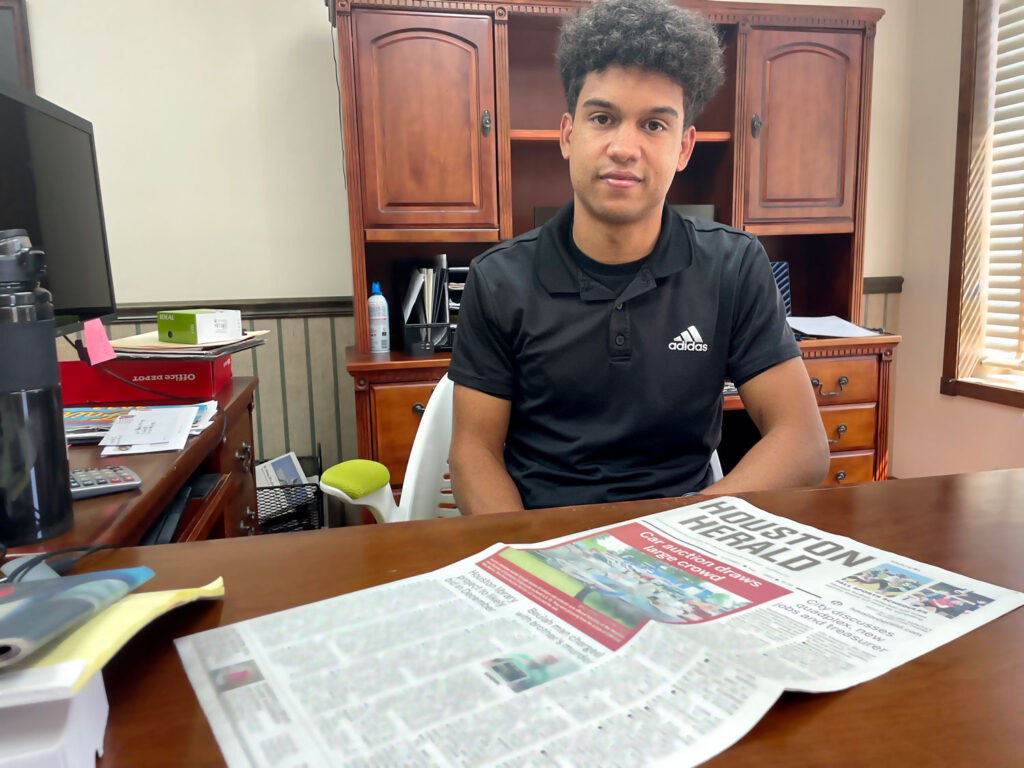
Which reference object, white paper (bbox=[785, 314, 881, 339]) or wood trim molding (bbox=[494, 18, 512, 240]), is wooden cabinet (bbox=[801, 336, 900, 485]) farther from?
wood trim molding (bbox=[494, 18, 512, 240])

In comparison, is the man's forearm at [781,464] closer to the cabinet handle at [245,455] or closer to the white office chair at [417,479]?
the white office chair at [417,479]

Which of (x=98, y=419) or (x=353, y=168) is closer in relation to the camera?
(x=98, y=419)

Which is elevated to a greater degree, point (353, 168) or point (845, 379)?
point (353, 168)

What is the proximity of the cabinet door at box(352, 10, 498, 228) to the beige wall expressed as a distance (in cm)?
40

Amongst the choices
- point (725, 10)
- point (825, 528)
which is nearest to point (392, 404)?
point (825, 528)

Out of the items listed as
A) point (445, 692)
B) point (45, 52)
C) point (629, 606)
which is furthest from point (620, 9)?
point (45, 52)

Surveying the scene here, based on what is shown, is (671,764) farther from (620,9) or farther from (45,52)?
(45,52)

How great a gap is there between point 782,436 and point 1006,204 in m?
2.16

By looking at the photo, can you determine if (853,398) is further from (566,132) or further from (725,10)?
(566,132)

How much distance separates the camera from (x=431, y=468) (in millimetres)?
1255

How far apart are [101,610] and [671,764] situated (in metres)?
0.36

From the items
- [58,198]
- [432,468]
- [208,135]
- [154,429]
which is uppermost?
[208,135]

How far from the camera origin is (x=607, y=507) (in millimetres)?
794

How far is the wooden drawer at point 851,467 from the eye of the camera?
2562mm
